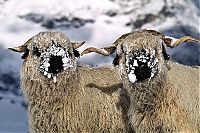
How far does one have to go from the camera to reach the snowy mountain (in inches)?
601

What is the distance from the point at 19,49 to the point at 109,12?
11888 millimetres

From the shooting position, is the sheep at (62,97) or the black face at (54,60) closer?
the black face at (54,60)

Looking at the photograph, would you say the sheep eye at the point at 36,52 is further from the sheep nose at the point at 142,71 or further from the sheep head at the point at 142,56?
the sheep nose at the point at 142,71

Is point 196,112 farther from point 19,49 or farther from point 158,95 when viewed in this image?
point 19,49

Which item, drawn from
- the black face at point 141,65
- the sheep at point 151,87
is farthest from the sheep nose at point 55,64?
the black face at point 141,65

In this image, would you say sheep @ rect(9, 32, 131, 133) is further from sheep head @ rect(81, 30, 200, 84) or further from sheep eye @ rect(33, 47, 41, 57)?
sheep head @ rect(81, 30, 200, 84)

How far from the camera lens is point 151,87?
256 inches

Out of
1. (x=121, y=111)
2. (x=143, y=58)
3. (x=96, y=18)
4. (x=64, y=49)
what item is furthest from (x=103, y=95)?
(x=96, y=18)

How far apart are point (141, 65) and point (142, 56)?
11 centimetres

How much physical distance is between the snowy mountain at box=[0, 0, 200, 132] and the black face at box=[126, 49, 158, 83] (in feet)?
25.9

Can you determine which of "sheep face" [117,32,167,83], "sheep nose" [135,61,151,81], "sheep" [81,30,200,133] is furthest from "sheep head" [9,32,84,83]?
"sheep nose" [135,61,151,81]

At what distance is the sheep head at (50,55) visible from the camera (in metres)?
6.94

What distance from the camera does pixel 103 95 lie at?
24.5 feet

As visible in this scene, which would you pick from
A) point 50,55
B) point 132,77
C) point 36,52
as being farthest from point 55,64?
point 132,77
